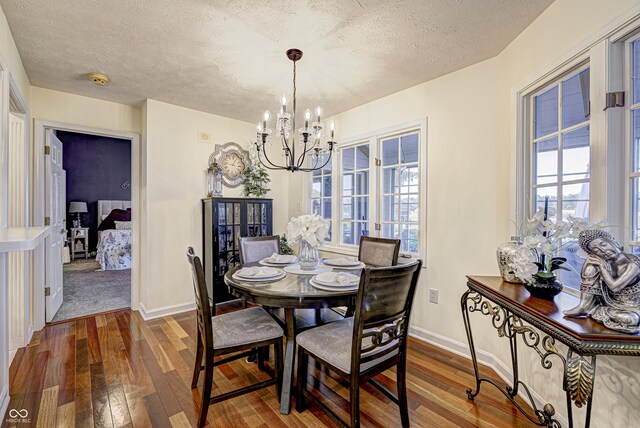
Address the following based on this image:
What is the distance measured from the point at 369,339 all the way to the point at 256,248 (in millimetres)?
1550

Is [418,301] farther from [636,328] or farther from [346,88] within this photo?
[346,88]

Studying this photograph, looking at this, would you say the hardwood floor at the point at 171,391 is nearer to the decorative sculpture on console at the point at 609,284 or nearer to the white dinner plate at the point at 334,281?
the white dinner plate at the point at 334,281

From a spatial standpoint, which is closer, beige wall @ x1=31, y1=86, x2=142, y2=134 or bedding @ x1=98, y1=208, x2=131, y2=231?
→ beige wall @ x1=31, y1=86, x2=142, y2=134

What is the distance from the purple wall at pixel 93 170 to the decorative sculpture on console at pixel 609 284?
8534 mm

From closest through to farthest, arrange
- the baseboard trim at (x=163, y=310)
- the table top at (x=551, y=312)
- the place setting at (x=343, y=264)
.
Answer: the table top at (x=551, y=312) < the place setting at (x=343, y=264) < the baseboard trim at (x=163, y=310)

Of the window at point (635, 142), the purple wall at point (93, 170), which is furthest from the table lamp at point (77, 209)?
the window at point (635, 142)

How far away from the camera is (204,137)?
12.2ft

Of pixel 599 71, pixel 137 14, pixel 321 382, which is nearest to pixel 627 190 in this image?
pixel 599 71

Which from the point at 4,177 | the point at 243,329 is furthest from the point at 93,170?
the point at 243,329

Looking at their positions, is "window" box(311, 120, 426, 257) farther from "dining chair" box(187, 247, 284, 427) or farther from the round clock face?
"dining chair" box(187, 247, 284, 427)

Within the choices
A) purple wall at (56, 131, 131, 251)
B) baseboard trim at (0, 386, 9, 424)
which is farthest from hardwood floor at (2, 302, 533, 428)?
purple wall at (56, 131, 131, 251)

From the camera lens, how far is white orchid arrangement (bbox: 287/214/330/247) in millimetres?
2217

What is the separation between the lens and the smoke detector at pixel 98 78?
104 inches

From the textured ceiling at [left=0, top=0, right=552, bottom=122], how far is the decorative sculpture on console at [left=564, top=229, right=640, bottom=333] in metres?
1.51
